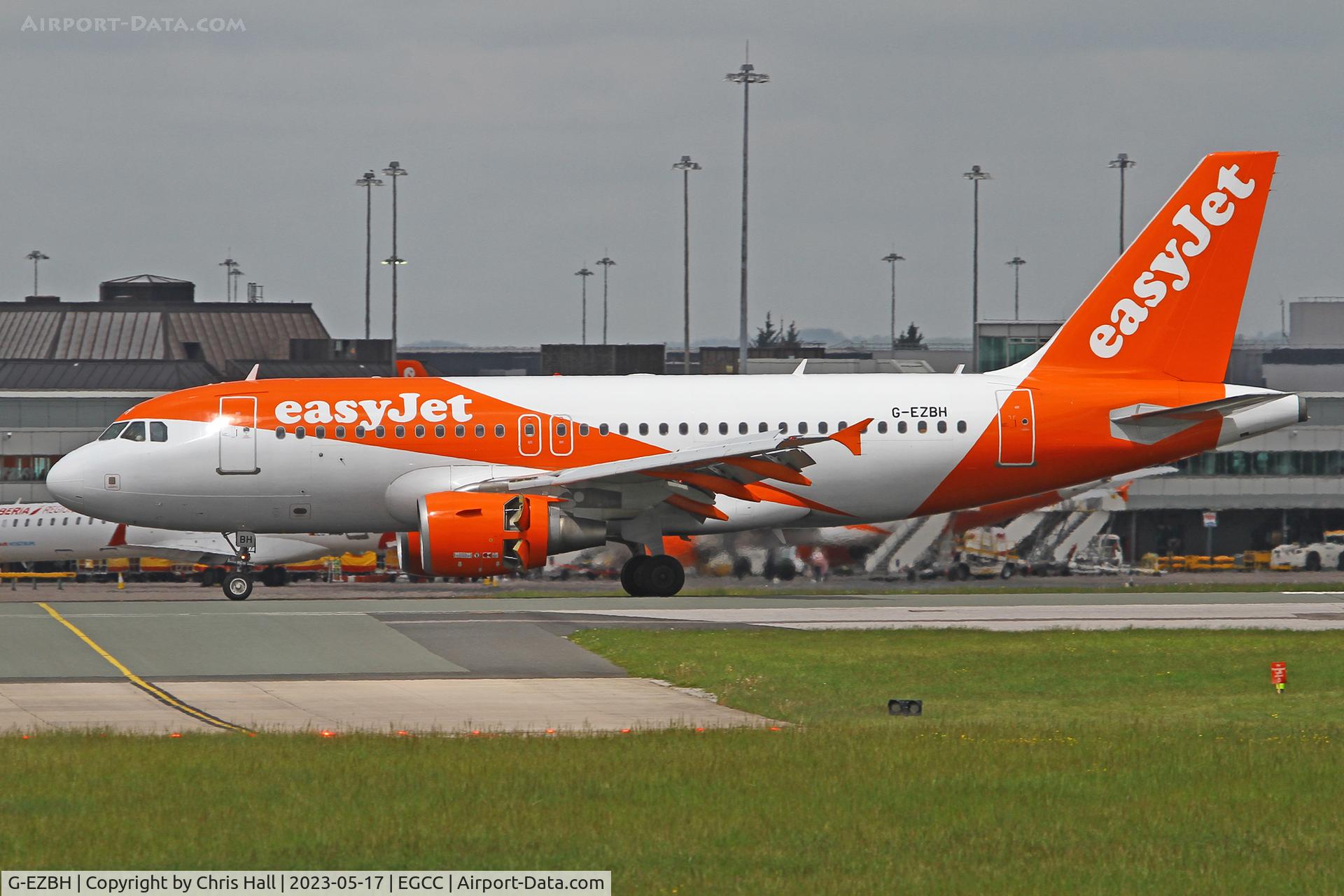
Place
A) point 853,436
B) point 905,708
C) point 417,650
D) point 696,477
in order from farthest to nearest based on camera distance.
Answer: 1. point 696,477
2. point 853,436
3. point 417,650
4. point 905,708

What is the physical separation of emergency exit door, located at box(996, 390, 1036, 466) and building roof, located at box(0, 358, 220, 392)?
55681 millimetres

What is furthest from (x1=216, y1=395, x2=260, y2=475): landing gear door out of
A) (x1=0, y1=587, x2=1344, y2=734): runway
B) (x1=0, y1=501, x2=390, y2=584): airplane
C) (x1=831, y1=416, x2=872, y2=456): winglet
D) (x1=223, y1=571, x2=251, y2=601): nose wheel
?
(x1=0, y1=501, x2=390, y2=584): airplane

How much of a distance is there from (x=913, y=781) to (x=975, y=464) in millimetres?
20946

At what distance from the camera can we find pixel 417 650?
24875mm

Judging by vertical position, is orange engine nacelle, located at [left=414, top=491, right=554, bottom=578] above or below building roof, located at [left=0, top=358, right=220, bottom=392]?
below

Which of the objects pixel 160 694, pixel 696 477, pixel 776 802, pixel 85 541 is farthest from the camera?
pixel 85 541

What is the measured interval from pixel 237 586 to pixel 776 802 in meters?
25.6

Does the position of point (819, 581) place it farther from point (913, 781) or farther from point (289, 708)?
point (913, 781)

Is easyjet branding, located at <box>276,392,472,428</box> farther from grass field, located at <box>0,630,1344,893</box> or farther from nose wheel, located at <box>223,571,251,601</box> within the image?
grass field, located at <box>0,630,1344,893</box>

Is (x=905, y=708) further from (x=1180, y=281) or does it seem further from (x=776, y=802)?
(x=1180, y=281)

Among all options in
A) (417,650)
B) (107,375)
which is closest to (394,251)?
(107,375)

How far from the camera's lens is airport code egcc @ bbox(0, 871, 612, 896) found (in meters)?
10.6

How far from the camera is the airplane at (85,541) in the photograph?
6312cm

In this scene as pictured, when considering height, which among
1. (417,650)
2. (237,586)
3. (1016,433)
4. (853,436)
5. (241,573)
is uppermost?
(1016,433)
